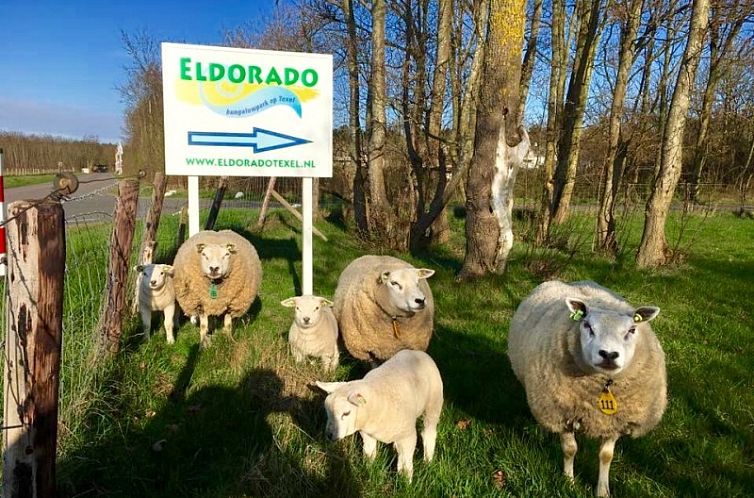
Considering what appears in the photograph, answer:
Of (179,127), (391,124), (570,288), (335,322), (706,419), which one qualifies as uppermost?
(391,124)

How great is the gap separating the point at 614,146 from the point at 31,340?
34.0 ft

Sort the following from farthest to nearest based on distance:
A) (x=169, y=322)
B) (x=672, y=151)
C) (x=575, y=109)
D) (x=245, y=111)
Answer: (x=575, y=109)
(x=672, y=151)
(x=245, y=111)
(x=169, y=322)

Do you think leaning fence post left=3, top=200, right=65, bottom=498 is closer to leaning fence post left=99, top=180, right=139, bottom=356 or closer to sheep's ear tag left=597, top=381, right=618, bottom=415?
leaning fence post left=99, top=180, right=139, bottom=356

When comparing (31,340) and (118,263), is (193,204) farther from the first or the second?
(31,340)

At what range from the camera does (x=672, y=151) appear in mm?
8750

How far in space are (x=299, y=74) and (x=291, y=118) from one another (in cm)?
59

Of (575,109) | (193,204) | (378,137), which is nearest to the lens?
(193,204)

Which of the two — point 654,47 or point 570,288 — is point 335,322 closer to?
point 570,288

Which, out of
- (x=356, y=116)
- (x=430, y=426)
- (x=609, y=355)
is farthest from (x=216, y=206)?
(x=609, y=355)

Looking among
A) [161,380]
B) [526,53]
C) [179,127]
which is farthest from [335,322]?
[526,53]

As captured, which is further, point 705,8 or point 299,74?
point 705,8

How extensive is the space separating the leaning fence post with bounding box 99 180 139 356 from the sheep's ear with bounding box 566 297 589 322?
384 cm

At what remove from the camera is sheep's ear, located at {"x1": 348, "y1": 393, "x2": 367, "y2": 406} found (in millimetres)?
3023

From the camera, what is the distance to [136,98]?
2697 cm
